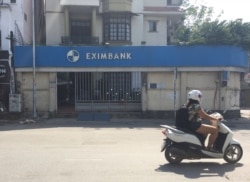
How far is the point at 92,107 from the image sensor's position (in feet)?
76.1

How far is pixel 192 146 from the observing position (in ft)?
A: 28.0

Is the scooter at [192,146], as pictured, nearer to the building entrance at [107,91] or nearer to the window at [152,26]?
the building entrance at [107,91]

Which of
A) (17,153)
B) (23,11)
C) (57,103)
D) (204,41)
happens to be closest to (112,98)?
(57,103)

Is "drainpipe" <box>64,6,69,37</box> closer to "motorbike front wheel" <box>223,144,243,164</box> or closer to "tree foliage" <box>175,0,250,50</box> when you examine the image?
"tree foliage" <box>175,0,250,50</box>

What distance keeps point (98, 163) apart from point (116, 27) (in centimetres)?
2549

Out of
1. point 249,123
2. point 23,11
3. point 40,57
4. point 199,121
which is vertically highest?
point 23,11

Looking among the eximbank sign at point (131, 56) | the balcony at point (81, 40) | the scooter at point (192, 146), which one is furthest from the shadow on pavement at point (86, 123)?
the balcony at point (81, 40)

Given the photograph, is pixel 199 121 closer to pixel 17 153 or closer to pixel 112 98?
pixel 17 153

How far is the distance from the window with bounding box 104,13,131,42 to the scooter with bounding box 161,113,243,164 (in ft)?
82.2

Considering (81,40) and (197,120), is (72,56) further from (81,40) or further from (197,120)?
(197,120)

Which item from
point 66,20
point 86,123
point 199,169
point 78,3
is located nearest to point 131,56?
point 86,123

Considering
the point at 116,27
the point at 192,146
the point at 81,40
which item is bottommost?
the point at 192,146

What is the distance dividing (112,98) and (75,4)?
37.6ft

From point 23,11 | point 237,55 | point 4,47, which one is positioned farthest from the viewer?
point 23,11
